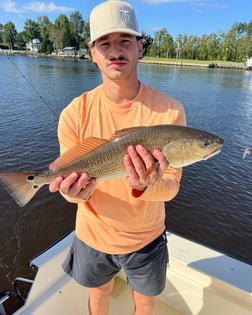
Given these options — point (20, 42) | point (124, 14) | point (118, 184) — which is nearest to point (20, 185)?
point (118, 184)

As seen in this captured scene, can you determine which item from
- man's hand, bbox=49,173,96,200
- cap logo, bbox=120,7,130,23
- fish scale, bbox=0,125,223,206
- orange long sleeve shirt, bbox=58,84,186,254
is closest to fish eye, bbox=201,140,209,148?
fish scale, bbox=0,125,223,206

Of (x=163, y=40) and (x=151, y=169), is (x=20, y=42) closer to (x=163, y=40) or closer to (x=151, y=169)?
(x=163, y=40)

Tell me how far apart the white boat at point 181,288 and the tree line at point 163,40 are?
95.4 metres

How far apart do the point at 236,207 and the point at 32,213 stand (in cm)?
654

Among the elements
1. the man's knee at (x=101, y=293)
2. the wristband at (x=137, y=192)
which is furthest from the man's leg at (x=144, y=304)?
the wristband at (x=137, y=192)

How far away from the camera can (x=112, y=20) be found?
2.09 meters

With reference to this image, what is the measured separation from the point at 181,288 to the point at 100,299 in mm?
1082

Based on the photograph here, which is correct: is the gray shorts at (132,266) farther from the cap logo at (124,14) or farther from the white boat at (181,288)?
the cap logo at (124,14)

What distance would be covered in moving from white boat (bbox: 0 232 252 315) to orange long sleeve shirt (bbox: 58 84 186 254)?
1.16 m

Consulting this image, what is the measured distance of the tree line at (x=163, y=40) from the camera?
97562mm

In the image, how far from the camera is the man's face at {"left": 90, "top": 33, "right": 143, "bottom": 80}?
212cm

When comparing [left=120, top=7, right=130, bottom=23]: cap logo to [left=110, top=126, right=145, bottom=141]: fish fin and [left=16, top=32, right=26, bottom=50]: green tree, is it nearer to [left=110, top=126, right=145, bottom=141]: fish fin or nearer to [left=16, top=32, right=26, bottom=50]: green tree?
[left=110, top=126, right=145, bottom=141]: fish fin

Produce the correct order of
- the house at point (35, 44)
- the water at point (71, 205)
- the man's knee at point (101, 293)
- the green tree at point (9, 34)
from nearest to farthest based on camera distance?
the man's knee at point (101, 293), the water at point (71, 205), the house at point (35, 44), the green tree at point (9, 34)

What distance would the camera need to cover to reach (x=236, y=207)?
935 centimetres
